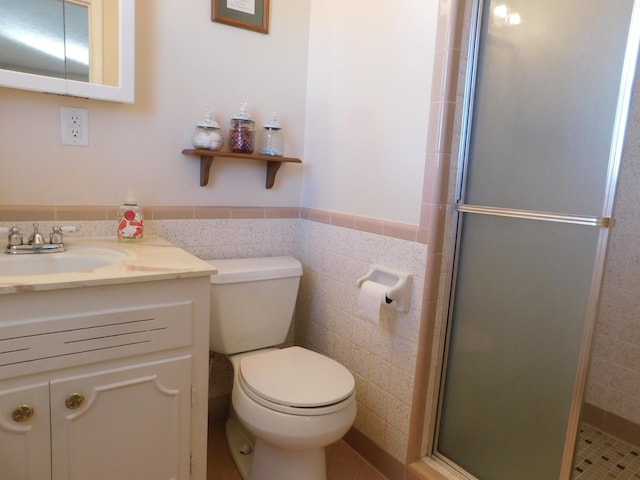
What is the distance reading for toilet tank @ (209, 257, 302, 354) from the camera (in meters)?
1.52

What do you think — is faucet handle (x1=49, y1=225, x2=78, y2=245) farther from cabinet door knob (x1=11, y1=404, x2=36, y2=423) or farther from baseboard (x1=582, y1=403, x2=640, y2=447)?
baseboard (x1=582, y1=403, x2=640, y2=447)

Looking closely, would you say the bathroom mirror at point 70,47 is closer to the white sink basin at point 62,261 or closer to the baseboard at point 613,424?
the white sink basin at point 62,261

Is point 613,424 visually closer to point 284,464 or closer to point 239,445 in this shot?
point 284,464

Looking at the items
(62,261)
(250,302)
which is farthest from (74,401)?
(250,302)

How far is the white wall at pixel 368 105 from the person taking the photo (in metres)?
1.39

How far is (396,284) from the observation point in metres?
1.44

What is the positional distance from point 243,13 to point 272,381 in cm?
137

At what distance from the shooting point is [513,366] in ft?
4.21

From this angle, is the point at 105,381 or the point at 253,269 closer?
the point at 105,381

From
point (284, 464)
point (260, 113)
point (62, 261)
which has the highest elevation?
point (260, 113)

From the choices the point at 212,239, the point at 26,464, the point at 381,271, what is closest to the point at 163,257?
the point at 212,239

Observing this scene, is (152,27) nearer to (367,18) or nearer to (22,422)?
(367,18)

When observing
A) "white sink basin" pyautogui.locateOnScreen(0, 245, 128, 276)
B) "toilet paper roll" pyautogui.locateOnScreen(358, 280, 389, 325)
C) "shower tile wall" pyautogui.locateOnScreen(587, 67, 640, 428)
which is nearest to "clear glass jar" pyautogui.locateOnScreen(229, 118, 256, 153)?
"white sink basin" pyautogui.locateOnScreen(0, 245, 128, 276)

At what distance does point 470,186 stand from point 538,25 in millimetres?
475
